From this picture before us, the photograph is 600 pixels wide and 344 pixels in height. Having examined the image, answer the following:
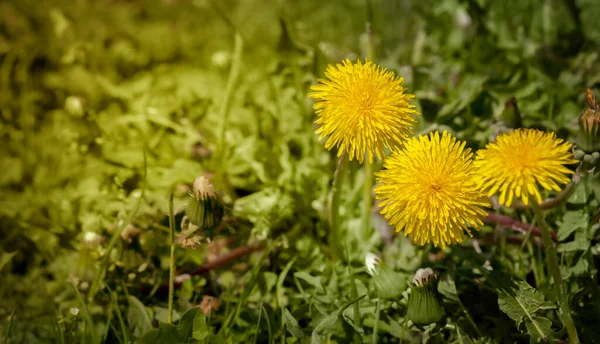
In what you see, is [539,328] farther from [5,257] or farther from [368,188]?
[5,257]

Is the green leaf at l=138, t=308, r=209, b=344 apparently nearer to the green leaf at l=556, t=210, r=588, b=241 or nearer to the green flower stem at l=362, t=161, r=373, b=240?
the green flower stem at l=362, t=161, r=373, b=240

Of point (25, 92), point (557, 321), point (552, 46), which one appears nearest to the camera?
point (557, 321)

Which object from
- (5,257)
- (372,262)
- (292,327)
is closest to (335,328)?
(292,327)

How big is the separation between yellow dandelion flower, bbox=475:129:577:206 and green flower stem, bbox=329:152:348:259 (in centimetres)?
40

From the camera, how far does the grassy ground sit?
1.37 meters

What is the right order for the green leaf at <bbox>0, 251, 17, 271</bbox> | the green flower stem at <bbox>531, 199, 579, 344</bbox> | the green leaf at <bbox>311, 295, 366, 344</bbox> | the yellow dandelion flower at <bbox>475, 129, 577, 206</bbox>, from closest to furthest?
1. the yellow dandelion flower at <bbox>475, 129, 577, 206</bbox>
2. the green flower stem at <bbox>531, 199, 579, 344</bbox>
3. the green leaf at <bbox>311, 295, 366, 344</bbox>
4. the green leaf at <bbox>0, 251, 17, 271</bbox>

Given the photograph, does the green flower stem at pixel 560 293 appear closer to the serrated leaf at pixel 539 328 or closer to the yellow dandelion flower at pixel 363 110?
the serrated leaf at pixel 539 328

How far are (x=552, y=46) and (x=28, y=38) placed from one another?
226 cm

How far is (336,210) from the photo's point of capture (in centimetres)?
152

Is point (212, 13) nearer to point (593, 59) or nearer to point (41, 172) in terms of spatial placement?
point (41, 172)

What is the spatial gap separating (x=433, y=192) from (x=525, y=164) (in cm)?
18

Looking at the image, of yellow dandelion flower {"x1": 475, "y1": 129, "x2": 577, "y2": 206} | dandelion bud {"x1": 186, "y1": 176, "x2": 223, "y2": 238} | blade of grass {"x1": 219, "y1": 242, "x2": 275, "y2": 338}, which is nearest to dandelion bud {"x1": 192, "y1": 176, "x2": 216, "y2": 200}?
dandelion bud {"x1": 186, "y1": 176, "x2": 223, "y2": 238}

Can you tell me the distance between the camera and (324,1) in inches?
104

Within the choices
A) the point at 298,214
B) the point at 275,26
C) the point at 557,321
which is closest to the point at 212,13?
the point at 275,26
